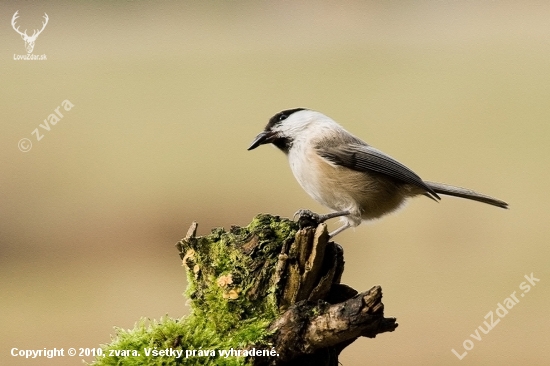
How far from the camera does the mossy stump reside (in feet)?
7.12

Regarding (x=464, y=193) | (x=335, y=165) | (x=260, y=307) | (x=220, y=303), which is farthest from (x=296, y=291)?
(x=464, y=193)

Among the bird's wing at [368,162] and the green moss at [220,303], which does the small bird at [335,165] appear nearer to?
the bird's wing at [368,162]

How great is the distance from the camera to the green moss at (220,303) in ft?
7.30

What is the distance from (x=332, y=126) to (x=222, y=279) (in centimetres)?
116

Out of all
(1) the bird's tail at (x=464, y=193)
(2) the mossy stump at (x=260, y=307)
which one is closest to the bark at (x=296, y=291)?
(2) the mossy stump at (x=260, y=307)

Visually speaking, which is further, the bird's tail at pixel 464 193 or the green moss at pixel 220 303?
the bird's tail at pixel 464 193

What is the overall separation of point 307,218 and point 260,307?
1.60ft

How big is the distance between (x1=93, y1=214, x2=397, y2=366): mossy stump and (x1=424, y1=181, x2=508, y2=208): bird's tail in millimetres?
1081

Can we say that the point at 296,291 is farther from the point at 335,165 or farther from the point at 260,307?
the point at 335,165

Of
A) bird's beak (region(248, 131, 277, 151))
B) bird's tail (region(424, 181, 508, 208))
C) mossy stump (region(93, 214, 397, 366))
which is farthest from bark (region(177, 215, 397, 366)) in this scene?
bird's tail (region(424, 181, 508, 208))

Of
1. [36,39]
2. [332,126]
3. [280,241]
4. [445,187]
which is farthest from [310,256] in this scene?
[36,39]

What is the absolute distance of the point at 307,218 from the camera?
2.60 metres

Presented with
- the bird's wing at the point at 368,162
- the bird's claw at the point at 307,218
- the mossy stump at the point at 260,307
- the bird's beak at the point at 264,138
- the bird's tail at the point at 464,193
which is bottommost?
the mossy stump at the point at 260,307

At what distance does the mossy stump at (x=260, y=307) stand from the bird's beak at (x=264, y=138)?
1.68ft
